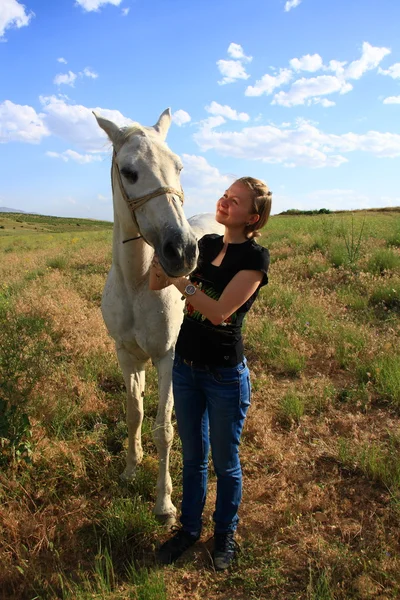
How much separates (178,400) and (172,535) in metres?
0.90

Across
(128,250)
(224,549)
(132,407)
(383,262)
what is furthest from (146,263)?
(383,262)

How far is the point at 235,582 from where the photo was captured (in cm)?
206

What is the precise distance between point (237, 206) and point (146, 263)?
897mm

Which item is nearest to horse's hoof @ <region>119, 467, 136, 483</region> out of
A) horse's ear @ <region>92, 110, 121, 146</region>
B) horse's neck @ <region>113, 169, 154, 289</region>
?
horse's neck @ <region>113, 169, 154, 289</region>

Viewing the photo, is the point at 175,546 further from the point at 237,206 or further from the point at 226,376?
the point at 237,206

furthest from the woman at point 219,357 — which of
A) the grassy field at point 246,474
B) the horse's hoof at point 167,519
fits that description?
the grassy field at point 246,474

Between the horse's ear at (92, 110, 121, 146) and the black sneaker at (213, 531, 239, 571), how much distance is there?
2.37 metres

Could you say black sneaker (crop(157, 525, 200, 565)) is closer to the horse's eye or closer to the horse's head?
the horse's head

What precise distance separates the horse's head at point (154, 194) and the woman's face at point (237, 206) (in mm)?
230

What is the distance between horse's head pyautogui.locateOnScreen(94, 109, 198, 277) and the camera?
1.86 m

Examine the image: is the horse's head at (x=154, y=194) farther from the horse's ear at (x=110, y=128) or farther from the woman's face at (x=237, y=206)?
the woman's face at (x=237, y=206)

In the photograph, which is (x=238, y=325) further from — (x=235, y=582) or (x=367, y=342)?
(x=367, y=342)

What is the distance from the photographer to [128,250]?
2.59 m

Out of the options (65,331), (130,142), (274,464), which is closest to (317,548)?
(274,464)
